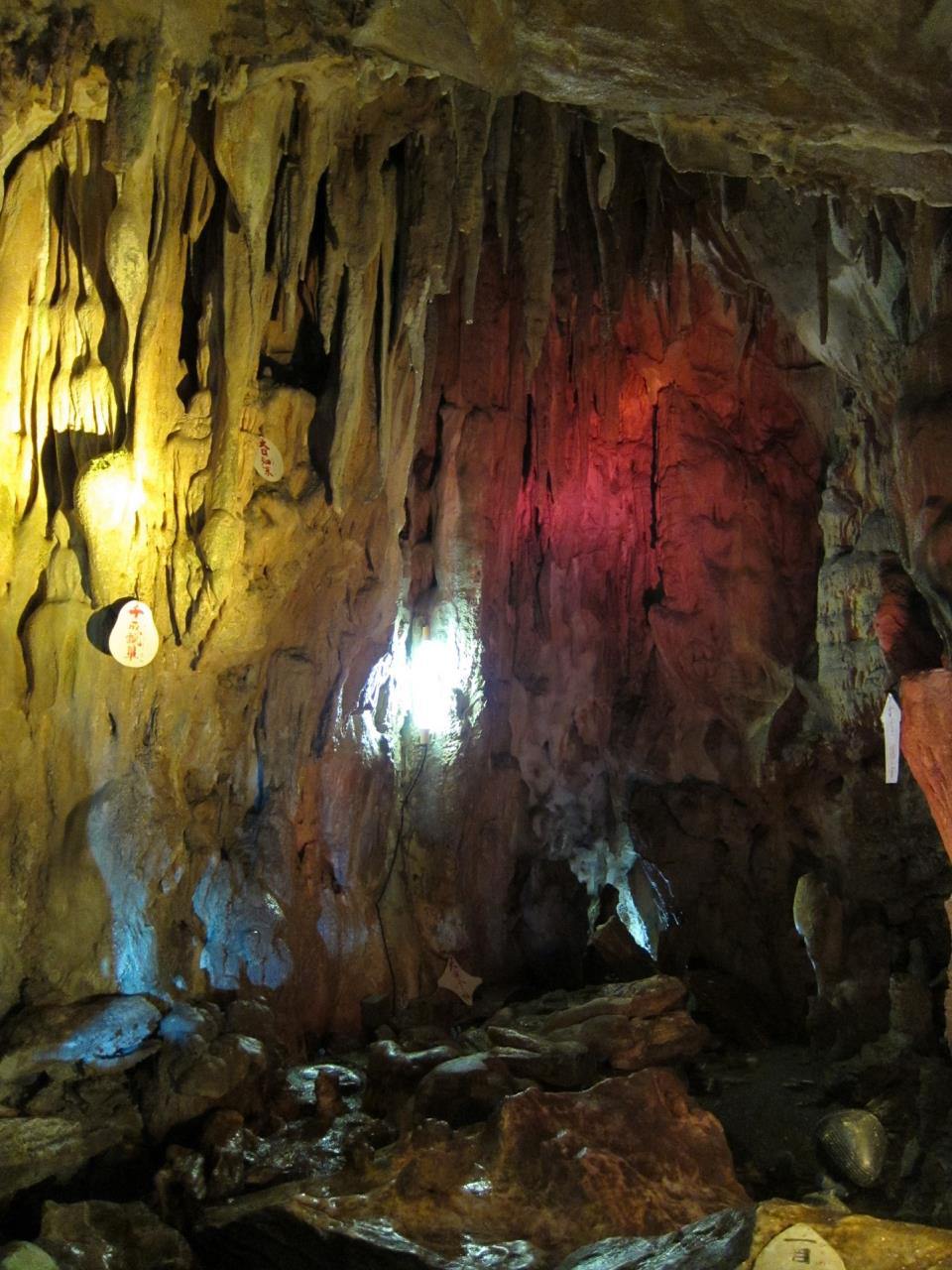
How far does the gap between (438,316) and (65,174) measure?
4080mm

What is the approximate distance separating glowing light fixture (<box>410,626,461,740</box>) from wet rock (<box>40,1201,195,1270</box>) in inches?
198

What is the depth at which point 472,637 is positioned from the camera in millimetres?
9250

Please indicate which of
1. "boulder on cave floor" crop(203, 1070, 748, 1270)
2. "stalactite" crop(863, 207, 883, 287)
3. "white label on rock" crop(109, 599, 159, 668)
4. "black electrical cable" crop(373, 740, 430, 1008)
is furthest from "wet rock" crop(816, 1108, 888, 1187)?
"stalactite" crop(863, 207, 883, 287)

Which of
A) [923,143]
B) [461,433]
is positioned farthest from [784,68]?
A: [461,433]

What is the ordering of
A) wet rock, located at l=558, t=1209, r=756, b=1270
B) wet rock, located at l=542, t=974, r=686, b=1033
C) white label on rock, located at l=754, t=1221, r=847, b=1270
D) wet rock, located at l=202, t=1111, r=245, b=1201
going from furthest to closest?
wet rock, located at l=542, t=974, r=686, b=1033, wet rock, located at l=202, t=1111, r=245, b=1201, wet rock, located at l=558, t=1209, r=756, b=1270, white label on rock, located at l=754, t=1221, r=847, b=1270

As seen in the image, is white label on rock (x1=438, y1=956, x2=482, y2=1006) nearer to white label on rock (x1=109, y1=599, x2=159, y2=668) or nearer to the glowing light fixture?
the glowing light fixture

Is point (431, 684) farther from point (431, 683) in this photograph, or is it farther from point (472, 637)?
point (472, 637)

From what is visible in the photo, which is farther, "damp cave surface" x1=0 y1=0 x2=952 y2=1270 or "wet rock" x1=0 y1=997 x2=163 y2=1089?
"wet rock" x1=0 y1=997 x2=163 y2=1089

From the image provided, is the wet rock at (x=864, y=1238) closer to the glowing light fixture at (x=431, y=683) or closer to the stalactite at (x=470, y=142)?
the stalactite at (x=470, y=142)

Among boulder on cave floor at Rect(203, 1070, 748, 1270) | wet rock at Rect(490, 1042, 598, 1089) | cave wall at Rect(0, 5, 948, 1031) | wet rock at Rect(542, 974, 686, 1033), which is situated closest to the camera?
boulder on cave floor at Rect(203, 1070, 748, 1270)

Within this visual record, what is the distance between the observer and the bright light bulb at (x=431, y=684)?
9031 millimetres

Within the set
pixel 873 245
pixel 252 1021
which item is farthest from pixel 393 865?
pixel 873 245

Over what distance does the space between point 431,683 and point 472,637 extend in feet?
1.67

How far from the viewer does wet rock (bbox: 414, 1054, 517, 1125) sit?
554 cm
